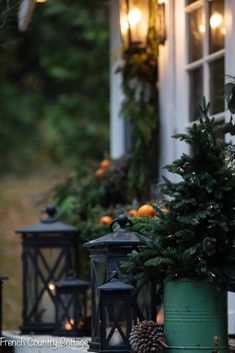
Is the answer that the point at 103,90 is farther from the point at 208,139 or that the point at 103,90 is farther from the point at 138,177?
the point at 208,139

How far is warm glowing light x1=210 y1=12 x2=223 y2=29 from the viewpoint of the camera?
7001 mm

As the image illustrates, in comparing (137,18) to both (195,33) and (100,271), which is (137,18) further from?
(100,271)

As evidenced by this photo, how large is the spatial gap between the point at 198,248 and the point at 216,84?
2093mm

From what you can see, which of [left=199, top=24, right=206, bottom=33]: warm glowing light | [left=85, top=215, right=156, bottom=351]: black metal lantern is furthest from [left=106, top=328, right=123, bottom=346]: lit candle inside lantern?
[left=199, top=24, right=206, bottom=33]: warm glowing light

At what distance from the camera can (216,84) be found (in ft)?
23.2

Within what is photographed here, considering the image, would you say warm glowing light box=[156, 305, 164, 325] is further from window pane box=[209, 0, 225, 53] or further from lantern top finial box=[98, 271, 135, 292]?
window pane box=[209, 0, 225, 53]

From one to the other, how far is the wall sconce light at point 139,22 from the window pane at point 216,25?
0.89 meters

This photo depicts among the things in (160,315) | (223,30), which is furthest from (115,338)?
(223,30)

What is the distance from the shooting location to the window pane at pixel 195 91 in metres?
7.42

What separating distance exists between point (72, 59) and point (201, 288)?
33.9ft

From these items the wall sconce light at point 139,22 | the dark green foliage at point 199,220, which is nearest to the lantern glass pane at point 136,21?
the wall sconce light at point 139,22

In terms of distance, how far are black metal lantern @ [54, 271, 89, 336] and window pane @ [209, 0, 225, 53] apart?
6.12 feet

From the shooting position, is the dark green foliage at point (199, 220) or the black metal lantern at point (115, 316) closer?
the dark green foliage at point (199, 220)

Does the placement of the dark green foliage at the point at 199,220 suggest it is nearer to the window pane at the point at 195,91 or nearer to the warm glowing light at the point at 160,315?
the warm glowing light at the point at 160,315
